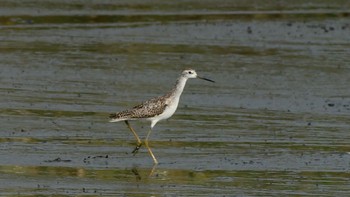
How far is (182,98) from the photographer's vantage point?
19.4 metres

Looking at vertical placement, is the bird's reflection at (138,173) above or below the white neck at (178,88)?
below

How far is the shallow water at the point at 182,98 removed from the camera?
13461mm

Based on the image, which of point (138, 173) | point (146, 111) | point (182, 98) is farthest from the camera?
point (182, 98)

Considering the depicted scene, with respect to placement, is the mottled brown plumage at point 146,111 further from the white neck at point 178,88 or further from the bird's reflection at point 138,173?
the bird's reflection at point 138,173

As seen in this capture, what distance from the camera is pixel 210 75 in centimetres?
2150

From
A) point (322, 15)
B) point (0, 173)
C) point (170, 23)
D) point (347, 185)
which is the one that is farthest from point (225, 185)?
point (322, 15)

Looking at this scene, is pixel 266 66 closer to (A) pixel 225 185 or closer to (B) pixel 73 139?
(B) pixel 73 139

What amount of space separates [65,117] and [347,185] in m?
5.49

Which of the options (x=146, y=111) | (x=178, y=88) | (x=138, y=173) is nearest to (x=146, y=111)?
(x=146, y=111)

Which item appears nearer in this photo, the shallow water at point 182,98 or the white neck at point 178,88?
the shallow water at point 182,98

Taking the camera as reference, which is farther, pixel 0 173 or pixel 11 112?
pixel 11 112

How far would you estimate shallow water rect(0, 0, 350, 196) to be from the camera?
44.2 feet

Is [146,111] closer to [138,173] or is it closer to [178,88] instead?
[178,88]

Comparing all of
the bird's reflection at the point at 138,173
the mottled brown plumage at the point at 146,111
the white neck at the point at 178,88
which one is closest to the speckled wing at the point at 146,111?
the mottled brown plumage at the point at 146,111
